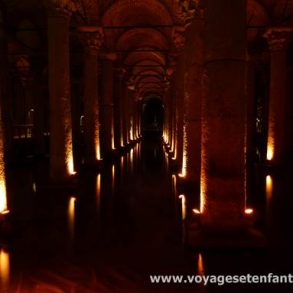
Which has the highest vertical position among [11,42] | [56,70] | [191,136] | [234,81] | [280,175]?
[11,42]

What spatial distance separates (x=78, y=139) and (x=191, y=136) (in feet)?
58.1

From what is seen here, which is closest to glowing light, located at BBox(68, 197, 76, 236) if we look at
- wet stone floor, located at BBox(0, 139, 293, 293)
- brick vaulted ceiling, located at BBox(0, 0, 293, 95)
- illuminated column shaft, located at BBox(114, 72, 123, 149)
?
wet stone floor, located at BBox(0, 139, 293, 293)

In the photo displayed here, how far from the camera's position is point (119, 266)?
4.17 meters

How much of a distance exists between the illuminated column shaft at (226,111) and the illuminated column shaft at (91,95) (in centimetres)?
853

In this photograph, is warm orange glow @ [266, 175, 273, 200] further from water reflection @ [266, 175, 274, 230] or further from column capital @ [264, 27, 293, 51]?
column capital @ [264, 27, 293, 51]

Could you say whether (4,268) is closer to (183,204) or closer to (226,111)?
(226,111)

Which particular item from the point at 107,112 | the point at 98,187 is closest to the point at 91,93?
the point at 107,112

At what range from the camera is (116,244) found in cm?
493

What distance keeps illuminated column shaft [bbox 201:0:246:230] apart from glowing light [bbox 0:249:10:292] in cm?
287

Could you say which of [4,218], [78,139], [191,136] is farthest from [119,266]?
[78,139]

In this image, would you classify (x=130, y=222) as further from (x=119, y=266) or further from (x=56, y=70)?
(x=56, y=70)

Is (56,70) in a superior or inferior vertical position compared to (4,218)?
superior

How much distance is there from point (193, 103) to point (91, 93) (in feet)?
19.4

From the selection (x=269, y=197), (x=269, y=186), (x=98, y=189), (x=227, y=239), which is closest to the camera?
(x=227, y=239)
